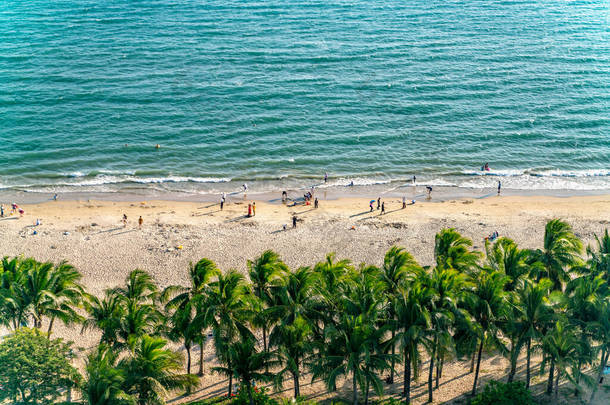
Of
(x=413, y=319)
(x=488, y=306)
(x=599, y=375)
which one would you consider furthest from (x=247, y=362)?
(x=599, y=375)

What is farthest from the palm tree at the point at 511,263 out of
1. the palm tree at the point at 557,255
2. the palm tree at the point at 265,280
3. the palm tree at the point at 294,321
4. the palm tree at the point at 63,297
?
the palm tree at the point at 63,297

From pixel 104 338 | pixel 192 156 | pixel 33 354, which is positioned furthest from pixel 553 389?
pixel 192 156

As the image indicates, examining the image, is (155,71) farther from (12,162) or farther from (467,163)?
(467,163)

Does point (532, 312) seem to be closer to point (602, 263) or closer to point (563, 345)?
point (563, 345)

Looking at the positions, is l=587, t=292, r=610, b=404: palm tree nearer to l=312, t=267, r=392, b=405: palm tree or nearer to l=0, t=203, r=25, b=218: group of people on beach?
l=312, t=267, r=392, b=405: palm tree

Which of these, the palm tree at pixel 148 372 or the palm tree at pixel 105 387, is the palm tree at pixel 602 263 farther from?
the palm tree at pixel 105 387

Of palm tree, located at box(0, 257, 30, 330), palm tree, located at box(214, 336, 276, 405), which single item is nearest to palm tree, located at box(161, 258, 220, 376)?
palm tree, located at box(214, 336, 276, 405)
